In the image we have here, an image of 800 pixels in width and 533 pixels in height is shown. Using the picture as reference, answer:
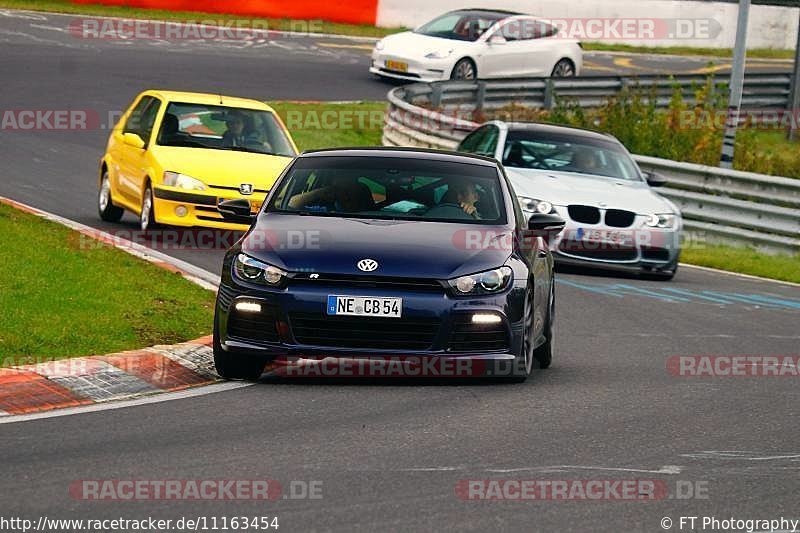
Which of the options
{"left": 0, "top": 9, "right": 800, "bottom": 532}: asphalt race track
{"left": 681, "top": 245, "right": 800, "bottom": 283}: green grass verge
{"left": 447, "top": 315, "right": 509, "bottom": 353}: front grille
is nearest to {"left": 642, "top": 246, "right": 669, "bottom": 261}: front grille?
{"left": 681, "top": 245, "right": 800, "bottom": 283}: green grass verge

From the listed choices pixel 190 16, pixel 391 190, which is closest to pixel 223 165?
pixel 391 190

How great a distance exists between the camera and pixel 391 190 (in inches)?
450

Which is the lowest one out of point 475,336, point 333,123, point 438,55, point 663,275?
point 333,123

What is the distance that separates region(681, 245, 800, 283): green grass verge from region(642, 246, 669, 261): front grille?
2547 millimetres

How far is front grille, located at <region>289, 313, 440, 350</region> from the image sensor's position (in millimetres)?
10109

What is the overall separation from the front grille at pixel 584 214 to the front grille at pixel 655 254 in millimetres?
591

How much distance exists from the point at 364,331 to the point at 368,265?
0.38 meters

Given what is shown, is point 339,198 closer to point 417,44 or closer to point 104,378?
point 104,378

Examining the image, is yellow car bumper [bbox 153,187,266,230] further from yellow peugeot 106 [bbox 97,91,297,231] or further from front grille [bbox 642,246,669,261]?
front grille [bbox 642,246,669,261]

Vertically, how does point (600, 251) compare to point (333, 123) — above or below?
above

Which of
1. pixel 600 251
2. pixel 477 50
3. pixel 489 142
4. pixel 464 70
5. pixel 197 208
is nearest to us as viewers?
pixel 197 208

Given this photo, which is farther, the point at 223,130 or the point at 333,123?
the point at 333,123

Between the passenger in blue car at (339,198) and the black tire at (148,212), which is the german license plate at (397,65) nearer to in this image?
the black tire at (148,212)

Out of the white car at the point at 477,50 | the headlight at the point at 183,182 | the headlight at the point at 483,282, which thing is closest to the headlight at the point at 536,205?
the headlight at the point at 183,182
